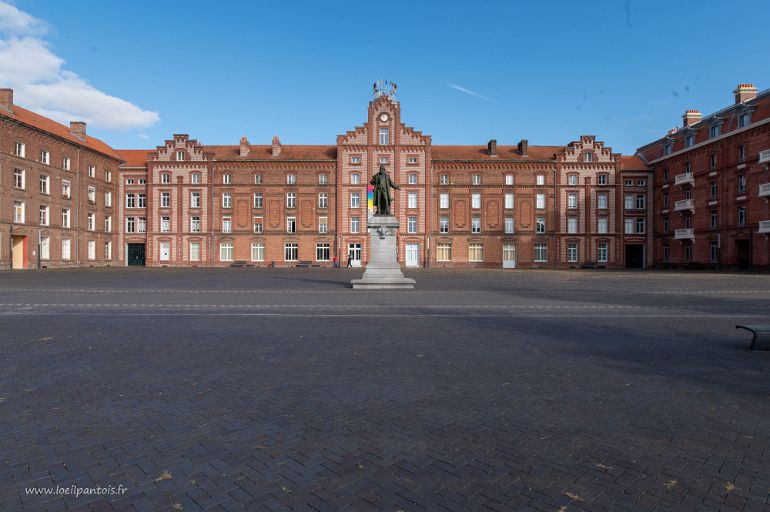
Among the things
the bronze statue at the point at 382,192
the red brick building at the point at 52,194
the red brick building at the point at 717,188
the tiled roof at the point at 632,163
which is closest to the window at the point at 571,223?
the tiled roof at the point at 632,163

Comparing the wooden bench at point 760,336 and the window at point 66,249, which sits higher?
the window at point 66,249

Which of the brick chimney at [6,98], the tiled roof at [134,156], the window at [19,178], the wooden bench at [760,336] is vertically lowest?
the wooden bench at [760,336]

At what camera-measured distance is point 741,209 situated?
43.3m

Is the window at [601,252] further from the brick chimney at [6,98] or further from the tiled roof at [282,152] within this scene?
the brick chimney at [6,98]

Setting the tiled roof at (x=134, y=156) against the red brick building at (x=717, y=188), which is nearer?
the red brick building at (x=717, y=188)

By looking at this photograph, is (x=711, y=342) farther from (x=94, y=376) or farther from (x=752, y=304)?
(x=94, y=376)

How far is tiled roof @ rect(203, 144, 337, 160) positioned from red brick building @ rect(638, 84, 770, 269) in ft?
136

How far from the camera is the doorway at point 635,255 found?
56062mm

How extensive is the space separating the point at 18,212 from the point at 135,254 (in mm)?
15217

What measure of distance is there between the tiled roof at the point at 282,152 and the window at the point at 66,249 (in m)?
18.9

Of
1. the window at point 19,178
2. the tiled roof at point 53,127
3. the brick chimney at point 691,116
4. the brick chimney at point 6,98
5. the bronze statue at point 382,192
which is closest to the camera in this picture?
the bronze statue at point 382,192

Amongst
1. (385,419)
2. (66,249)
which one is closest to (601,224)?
(385,419)

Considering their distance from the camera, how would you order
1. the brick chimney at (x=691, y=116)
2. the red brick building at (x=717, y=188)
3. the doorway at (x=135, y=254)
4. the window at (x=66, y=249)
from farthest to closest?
the doorway at (x=135, y=254) < the brick chimney at (x=691, y=116) < the window at (x=66, y=249) < the red brick building at (x=717, y=188)

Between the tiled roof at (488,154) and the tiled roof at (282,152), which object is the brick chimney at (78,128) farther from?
the tiled roof at (488,154)
